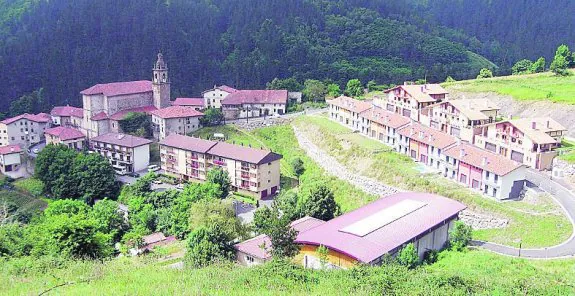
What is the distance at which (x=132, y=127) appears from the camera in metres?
41.4

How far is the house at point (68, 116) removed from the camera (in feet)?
145

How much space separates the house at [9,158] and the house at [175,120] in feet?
32.9

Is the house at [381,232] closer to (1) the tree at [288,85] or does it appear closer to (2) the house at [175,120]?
(2) the house at [175,120]

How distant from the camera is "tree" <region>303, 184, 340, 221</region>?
76.4 ft

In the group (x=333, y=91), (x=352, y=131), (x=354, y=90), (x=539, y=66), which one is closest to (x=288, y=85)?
(x=333, y=91)

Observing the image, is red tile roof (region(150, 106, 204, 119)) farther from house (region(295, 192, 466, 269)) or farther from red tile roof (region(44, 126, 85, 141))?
house (region(295, 192, 466, 269))

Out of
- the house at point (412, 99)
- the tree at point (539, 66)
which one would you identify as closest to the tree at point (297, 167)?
the house at point (412, 99)

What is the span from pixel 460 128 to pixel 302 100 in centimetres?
1880

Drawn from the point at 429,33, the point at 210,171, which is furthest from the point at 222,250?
the point at 429,33

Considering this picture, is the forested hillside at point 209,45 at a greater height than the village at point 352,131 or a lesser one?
greater

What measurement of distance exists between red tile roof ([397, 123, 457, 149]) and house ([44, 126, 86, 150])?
2435 cm

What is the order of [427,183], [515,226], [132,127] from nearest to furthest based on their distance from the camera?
[515,226], [427,183], [132,127]

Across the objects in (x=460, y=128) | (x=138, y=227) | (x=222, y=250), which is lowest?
(x=138, y=227)

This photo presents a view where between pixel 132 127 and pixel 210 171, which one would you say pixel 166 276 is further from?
pixel 132 127
